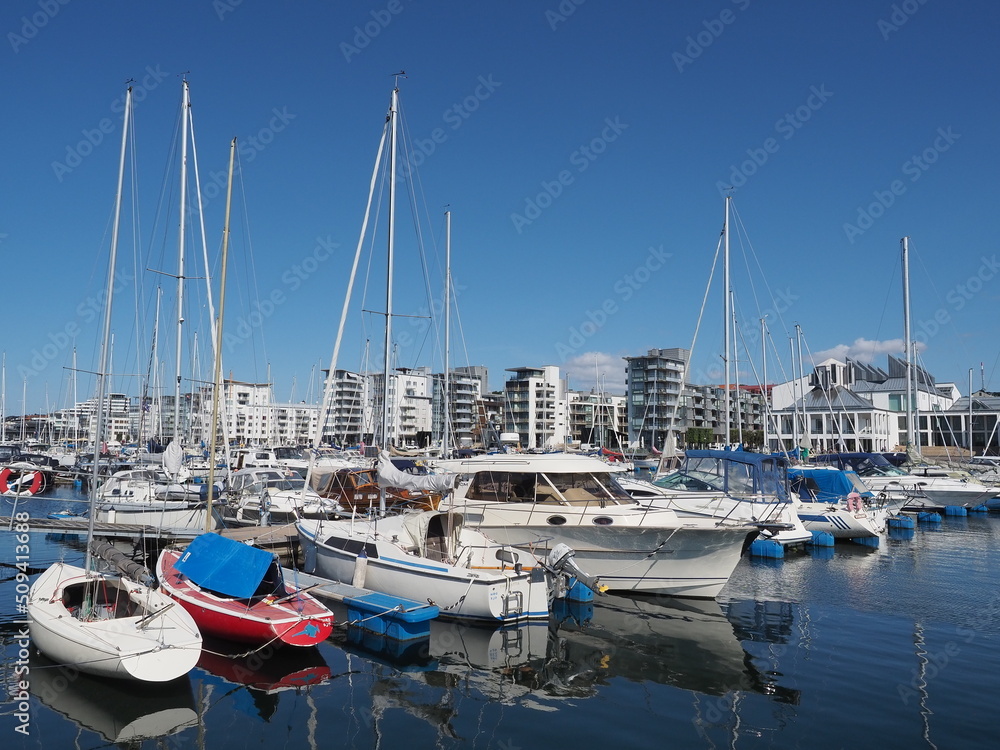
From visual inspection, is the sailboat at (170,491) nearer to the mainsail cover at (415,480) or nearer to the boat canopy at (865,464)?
the mainsail cover at (415,480)

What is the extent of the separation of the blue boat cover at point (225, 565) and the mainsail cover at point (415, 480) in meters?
6.66

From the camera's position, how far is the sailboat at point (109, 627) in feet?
40.2

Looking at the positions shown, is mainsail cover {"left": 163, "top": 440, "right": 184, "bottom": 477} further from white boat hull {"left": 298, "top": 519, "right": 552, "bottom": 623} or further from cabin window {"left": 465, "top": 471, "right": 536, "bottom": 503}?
cabin window {"left": 465, "top": 471, "right": 536, "bottom": 503}

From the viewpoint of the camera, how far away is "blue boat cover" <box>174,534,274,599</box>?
15047 millimetres

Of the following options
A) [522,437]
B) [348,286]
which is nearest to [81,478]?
[348,286]

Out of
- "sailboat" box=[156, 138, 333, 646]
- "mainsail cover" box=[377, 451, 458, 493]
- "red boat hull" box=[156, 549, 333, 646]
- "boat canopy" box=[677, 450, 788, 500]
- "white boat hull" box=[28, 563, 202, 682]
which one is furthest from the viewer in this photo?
"boat canopy" box=[677, 450, 788, 500]

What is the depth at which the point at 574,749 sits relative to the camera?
10.6 metres

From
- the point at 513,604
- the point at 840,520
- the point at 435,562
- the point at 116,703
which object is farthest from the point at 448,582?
the point at 840,520

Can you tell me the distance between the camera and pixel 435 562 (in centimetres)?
1741

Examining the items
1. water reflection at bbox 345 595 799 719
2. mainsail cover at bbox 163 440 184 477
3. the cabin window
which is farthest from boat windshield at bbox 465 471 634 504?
mainsail cover at bbox 163 440 184 477

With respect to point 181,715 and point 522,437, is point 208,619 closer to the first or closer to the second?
point 181,715

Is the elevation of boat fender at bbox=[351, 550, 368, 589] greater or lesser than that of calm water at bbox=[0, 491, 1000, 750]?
greater

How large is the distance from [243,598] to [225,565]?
85 cm

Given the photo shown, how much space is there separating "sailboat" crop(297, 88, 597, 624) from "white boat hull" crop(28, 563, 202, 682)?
544cm
